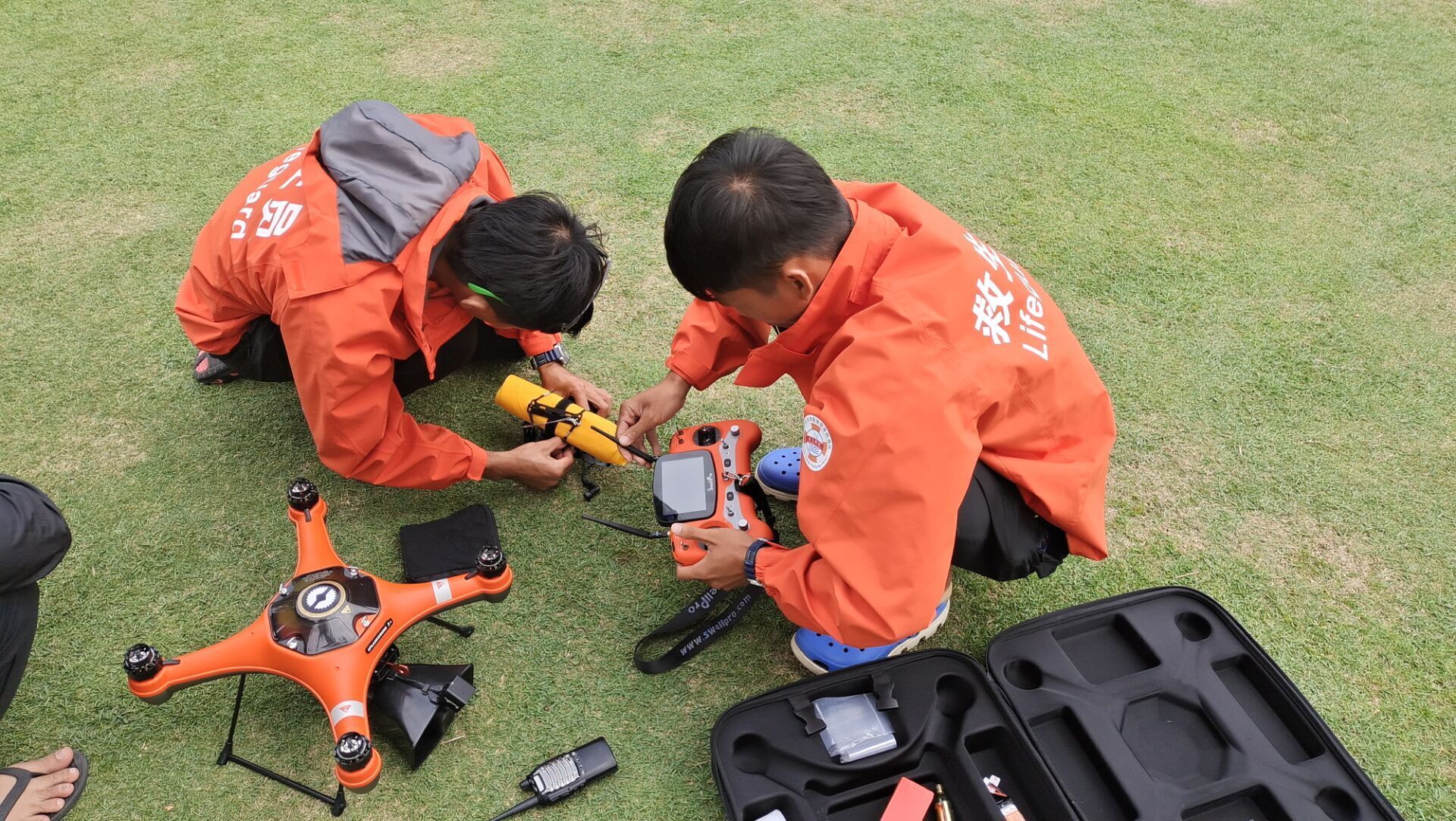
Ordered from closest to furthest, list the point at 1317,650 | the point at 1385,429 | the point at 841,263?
the point at 841,263, the point at 1317,650, the point at 1385,429

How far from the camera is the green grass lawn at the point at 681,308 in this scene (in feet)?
6.97

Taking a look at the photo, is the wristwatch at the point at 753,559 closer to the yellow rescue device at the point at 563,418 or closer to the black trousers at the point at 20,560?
the yellow rescue device at the point at 563,418

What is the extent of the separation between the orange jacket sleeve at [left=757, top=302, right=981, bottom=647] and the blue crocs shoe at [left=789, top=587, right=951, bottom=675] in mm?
354

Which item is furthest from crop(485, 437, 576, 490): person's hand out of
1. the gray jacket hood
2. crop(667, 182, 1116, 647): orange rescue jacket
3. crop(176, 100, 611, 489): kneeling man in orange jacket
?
crop(667, 182, 1116, 647): orange rescue jacket

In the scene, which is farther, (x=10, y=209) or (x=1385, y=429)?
(x=10, y=209)

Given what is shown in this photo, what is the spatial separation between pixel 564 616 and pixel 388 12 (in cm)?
332

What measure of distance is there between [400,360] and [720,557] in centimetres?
108

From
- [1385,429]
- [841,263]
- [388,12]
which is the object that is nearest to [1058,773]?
[841,263]

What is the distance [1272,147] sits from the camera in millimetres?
3732

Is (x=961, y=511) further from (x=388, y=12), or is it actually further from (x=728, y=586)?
(x=388, y=12)

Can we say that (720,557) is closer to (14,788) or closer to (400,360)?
(400,360)

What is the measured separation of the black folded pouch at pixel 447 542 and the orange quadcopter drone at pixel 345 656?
273mm

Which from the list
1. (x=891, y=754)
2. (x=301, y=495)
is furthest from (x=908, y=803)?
(x=301, y=495)

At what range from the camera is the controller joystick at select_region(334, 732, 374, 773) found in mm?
Answer: 1667
